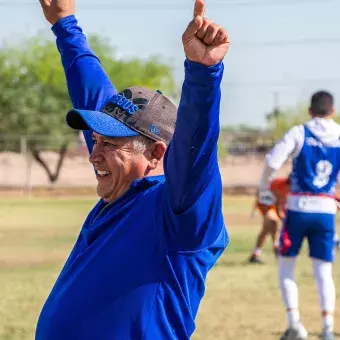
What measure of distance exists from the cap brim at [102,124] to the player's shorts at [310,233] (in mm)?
5847

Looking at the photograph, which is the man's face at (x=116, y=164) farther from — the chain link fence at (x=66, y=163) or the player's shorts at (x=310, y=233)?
the chain link fence at (x=66, y=163)

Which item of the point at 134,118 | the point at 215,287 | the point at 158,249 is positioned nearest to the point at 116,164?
the point at 134,118

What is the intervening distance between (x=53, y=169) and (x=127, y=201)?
5561 centimetres

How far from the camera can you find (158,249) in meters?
3.45

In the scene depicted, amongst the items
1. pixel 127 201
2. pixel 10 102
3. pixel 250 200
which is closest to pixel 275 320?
pixel 127 201

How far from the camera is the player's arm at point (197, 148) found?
10.0 feet

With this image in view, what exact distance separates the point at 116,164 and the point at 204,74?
77 cm

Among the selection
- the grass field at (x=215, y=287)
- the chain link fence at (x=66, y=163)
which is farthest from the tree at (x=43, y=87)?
the grass field at (x=215, y=287)

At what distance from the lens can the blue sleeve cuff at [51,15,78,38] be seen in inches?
192

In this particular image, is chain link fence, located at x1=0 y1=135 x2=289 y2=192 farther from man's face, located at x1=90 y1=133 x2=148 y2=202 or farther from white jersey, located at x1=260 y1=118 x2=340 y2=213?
man's face, located at x1=90 y1=133 x2=148 y2=202

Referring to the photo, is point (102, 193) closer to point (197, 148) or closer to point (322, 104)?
point (197, 148)

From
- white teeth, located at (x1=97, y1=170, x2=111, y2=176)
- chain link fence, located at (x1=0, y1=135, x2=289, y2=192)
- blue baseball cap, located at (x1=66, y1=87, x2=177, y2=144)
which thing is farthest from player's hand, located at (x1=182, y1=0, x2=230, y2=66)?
chain link fence, located at (x1=0, y1=135, x2=289, y2=192)

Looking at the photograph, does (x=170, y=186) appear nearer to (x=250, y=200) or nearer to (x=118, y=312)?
(x=118, y=312)

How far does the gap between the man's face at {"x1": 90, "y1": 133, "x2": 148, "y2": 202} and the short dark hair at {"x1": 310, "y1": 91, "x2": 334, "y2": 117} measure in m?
5.67
